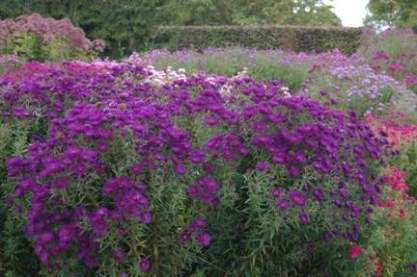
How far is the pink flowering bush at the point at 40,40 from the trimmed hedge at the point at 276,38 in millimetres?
8299

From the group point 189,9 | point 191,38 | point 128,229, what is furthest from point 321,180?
point 189,9

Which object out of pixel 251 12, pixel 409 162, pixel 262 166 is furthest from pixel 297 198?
pixel 251 12

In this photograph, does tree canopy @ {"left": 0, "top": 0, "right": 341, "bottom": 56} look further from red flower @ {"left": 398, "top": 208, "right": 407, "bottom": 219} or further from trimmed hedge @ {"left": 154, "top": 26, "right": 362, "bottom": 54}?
red flower @ {"left": 398, "top": 208, "right": 407, "bottom": 219}

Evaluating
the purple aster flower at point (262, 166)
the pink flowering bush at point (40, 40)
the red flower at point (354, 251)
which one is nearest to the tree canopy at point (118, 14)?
the pink flowering bush at point (40, 40)

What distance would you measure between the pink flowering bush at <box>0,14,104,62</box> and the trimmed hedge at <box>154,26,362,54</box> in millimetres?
8299

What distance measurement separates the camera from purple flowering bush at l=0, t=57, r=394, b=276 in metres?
3.58

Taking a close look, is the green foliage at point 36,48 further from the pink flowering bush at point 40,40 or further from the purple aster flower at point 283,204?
the purple aster flower at point 283,204

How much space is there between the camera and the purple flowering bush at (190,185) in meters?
3.58

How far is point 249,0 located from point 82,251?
2605 centimetres

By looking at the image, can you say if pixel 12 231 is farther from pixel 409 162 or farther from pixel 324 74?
pixel 324 74

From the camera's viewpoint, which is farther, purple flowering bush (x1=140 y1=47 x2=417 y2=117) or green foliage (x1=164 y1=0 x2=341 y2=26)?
green foliage (x1=164 y1=0 x2=341 y2=26)

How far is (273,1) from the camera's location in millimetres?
29391

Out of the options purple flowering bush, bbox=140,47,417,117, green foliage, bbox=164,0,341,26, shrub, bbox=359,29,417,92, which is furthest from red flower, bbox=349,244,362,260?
green foliage, bbox=164,0,341,26

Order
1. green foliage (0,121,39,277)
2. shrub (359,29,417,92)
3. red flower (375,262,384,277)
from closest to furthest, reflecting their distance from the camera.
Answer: green foliage (0,121,39,277) < red flower (375,262,384,277) < shrub (359,29,417,92)
